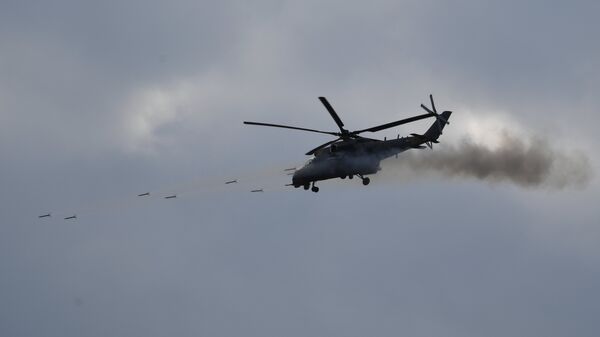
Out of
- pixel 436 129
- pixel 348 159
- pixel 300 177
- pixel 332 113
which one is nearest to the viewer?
pixel 332 113

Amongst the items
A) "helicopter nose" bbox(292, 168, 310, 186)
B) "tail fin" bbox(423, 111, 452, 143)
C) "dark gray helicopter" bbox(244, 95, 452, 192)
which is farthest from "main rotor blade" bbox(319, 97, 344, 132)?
"tail fin" bbox(423, 111, 452, 143)

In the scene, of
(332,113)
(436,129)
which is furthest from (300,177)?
(436,129)

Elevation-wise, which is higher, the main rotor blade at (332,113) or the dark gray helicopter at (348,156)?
the main rotor blade at (332,113)

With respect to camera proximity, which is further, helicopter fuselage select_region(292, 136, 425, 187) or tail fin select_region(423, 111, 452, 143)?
tail fin select_region(423, 111, 452, 143)

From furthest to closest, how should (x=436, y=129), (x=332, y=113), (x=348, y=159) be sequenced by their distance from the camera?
1. (x=436, y=129)
2. (x=348, y=159)
3. (x=332, y=113)

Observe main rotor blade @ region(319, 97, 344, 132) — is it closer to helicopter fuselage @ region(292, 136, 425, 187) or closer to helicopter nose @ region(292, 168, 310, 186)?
helicopter fuselage @ region(292, 136, 425, 187)

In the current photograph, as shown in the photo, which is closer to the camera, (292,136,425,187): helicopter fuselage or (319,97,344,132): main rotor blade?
(319,97,344,132): main rotor blade

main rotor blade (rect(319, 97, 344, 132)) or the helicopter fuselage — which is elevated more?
main rotor blade (rect(319, 97, 344, 132))

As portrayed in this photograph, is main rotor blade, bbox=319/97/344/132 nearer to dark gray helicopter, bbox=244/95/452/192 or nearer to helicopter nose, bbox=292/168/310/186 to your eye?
dark gray helicopter, bbox=244/95/452/192

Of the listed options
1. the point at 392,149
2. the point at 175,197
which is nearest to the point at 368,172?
the point at 392,149

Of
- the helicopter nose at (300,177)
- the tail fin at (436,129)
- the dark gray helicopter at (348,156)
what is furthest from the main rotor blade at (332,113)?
the tail fin at (436,129)

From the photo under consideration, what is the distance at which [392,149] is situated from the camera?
63500 mm

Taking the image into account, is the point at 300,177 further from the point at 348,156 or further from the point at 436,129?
the point at 436,129

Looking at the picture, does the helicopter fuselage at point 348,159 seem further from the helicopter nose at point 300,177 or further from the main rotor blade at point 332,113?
the main rotor blade at point 332,113
